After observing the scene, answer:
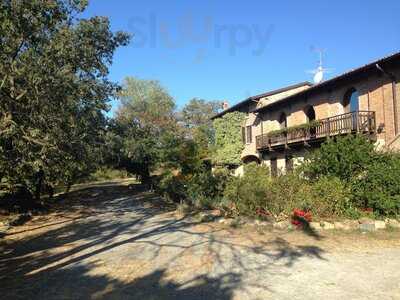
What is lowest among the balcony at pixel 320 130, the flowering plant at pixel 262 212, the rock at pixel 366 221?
the rock at pixel 366 221

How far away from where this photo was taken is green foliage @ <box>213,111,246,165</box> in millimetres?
32344

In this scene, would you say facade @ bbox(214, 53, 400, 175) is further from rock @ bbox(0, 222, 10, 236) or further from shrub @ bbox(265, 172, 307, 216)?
Result: rock @ bbox(0, 222, 10, 236)

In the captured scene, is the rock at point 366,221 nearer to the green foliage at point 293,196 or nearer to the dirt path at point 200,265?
the green foliage at point 293,196

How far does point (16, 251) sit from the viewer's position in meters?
11.3

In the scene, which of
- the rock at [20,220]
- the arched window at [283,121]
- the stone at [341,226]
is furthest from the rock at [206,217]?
the arched window at [283,121]

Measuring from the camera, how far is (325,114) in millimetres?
22266

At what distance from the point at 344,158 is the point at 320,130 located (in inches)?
319

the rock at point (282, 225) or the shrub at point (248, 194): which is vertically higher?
the shrub at point (248, 194)

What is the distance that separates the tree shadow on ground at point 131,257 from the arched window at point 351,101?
11.3 meters

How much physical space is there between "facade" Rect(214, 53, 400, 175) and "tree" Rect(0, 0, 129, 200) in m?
11.2

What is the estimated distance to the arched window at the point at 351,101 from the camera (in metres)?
20.2

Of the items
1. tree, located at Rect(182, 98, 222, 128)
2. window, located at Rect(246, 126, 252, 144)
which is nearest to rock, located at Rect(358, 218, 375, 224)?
window, located at Rect(246, 126, 252, 144)

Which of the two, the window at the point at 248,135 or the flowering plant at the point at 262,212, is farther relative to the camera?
the window at the point at 248,135

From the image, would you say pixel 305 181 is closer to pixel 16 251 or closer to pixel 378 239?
pixel 378 239
